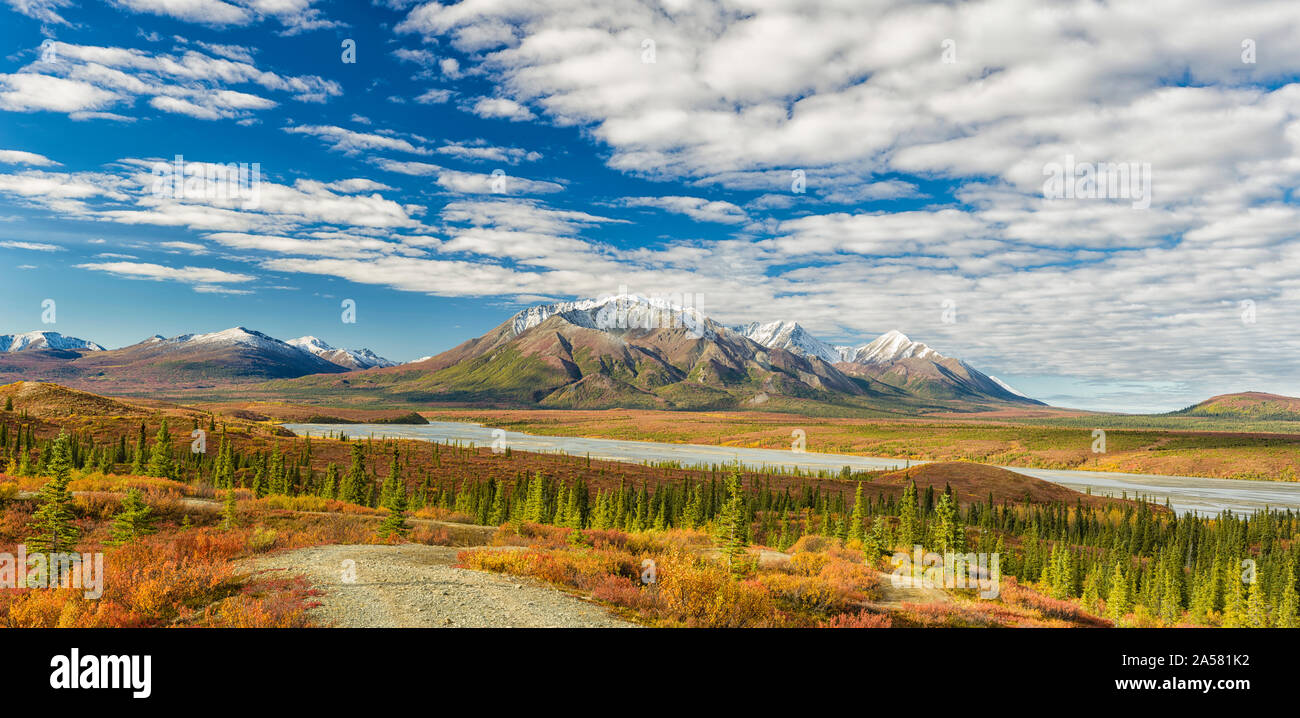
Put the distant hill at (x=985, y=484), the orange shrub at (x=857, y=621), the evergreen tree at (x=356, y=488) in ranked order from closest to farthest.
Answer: the orange shrub at (x=857, y=621) → the evergreen tree at (x=356, y=488) → the distant hill at (x=985, y=484)

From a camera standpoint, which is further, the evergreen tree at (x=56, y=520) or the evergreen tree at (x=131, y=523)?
the evergreen tree at (x=131, y=523)

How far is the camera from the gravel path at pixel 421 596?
11633mm

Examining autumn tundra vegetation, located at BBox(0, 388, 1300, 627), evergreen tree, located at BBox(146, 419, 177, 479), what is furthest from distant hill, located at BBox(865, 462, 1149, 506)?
evergreen tree, located at BBox(146, 419, 177, 479)

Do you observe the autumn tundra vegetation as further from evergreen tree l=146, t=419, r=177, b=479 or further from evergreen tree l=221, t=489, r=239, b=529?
evergreen tree l=146, t=419, r=177, b=479

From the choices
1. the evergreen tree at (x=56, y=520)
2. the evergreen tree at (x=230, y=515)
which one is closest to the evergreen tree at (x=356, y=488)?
the evergreen tree at (x=230, y=515)

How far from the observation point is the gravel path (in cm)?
1163

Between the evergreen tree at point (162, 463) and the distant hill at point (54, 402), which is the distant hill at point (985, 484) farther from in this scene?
the distant hill at point (54, 402)

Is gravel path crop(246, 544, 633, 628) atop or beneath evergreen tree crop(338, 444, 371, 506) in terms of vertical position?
atop

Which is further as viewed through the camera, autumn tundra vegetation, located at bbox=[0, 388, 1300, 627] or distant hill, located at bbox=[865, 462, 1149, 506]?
distant hill, located at bbox=[865, 462, 1149, 506]

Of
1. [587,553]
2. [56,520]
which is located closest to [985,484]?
[587,553]

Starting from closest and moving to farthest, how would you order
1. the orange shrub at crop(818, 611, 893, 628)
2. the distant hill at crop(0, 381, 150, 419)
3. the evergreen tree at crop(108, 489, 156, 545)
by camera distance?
the orange shrub at crop(818, 611, 893, 628), the evergreen tree at crop(108, 489, 156, 545), the distant hill at crop(0, 381, 150, 419)
